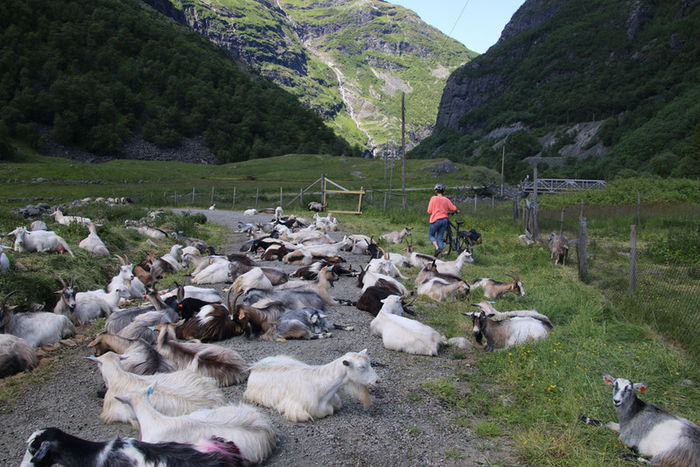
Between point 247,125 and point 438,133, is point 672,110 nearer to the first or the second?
point 247,125

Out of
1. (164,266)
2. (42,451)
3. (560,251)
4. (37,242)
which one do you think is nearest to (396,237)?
(560,251)

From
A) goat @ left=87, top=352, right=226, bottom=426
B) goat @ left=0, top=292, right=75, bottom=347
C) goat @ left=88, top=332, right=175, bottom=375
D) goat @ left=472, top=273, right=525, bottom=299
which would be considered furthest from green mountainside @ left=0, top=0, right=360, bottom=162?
goat @ left=87, top=352, right=226, bottom=426

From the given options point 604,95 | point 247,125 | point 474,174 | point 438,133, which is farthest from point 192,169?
point 438,133

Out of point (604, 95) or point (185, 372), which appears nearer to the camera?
point (185, 372)

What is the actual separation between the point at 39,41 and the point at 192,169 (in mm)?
55797

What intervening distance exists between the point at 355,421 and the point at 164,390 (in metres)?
1.90

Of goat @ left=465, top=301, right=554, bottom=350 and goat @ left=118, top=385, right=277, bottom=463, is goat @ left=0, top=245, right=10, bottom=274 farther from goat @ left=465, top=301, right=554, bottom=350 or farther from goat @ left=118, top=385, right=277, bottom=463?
goat @ left=465, top=301, right=554, bottom=350

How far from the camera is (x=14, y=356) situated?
592 cm

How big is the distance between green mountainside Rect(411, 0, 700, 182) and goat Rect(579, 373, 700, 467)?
197 ft

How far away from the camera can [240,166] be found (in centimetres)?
7181

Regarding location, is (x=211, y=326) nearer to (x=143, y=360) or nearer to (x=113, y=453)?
(x=143, y=360)

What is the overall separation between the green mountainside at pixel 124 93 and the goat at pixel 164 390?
86.7m

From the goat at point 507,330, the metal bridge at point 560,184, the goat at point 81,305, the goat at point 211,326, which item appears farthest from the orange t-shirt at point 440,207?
the metal bridge at point 560,184

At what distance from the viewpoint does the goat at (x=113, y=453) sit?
3502mm
